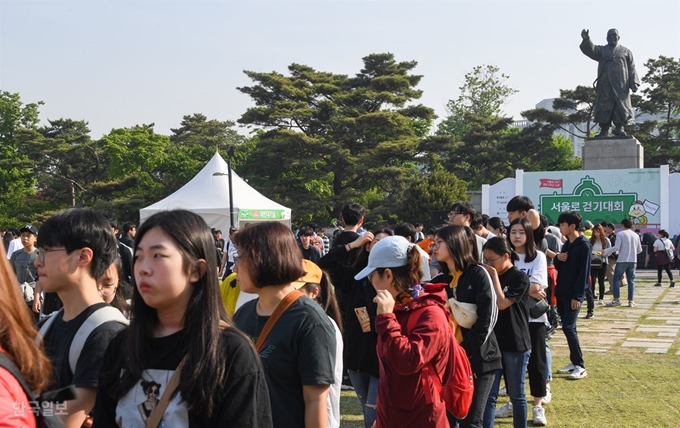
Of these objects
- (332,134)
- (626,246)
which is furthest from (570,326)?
(332,134)

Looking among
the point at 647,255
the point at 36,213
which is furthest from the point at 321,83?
the point at 647,255

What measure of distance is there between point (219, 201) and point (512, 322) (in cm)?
1854

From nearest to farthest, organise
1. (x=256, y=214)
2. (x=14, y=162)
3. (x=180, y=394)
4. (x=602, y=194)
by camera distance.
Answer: (x=180, y=394), (x=256, y=214), (x=602, y=194), (x=14, y=162)

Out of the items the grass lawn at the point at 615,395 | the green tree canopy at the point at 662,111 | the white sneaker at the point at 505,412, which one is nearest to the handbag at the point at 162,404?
the grass lawn at the point at 615,395

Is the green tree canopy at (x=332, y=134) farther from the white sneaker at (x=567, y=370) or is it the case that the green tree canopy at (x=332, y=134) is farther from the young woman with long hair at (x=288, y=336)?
the young woman with long hair at (x=288, y=336)

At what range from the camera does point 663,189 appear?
905 inches

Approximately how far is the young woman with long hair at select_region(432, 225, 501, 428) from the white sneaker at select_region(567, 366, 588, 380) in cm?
293

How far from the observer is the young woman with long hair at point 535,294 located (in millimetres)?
5438

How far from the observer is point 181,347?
1915mm

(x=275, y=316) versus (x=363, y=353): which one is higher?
(x=275, y=316)

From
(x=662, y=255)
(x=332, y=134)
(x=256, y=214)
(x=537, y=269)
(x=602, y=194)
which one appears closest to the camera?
(x=537, y=269)

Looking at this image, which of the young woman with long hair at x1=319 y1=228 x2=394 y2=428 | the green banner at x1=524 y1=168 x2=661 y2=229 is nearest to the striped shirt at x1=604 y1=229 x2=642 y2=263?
the young woman with long hair at x1=319 y1=228 x2=394 y2=428

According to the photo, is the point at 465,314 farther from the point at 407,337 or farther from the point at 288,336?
the point at 288,336

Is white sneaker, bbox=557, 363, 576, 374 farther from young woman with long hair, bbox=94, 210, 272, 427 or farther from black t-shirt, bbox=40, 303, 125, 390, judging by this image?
young woman with long hair, bbox=94, 210, 272, 427
